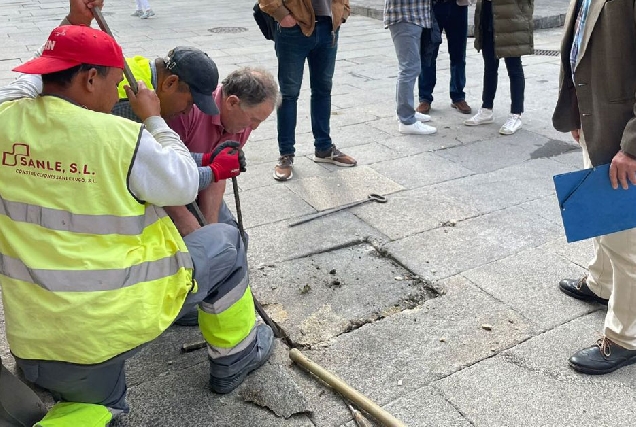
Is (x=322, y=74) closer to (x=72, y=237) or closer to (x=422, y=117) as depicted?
(x=422, y=117)

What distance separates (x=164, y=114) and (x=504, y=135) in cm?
365

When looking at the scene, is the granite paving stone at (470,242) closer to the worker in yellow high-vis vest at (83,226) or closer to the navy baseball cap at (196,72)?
the navy baseball cap at (196,72)

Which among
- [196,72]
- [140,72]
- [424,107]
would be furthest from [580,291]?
[424,107]

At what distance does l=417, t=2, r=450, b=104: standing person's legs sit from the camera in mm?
5473

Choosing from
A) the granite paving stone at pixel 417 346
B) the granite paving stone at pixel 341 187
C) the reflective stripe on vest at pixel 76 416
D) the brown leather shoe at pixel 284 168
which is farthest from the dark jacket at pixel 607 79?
the brown leather shoe at pixel 284 168

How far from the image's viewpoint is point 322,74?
449 cm

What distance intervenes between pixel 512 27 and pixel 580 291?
2789mm

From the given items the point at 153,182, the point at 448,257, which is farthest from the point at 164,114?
the point at 448,257

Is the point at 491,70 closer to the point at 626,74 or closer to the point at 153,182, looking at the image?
the point at 626,74

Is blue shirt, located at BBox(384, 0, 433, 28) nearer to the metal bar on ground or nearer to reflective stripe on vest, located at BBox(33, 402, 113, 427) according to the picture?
the metal bar on ground

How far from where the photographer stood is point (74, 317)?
5.94 ft

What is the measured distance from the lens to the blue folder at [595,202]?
232cm

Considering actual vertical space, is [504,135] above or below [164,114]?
below

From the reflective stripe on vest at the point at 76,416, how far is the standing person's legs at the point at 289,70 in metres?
2.77
